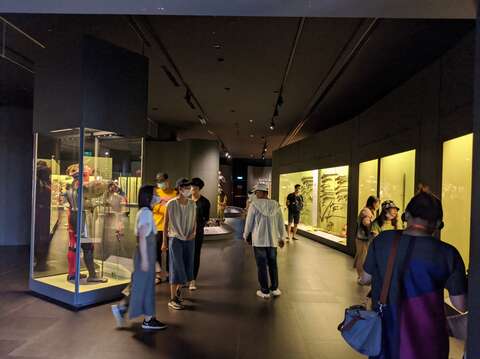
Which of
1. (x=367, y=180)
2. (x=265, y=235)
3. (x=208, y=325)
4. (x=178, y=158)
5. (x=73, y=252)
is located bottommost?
(x=208, y=325)

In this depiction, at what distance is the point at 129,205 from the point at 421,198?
4473 mm

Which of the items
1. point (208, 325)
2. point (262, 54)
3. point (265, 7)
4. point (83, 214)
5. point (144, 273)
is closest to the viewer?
point (265, 7)

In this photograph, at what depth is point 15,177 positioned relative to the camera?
9.43 metres

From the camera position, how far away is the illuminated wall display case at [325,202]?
10698mm

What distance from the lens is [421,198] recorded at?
1.98 meters

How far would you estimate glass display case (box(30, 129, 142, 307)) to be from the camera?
4.99 meters

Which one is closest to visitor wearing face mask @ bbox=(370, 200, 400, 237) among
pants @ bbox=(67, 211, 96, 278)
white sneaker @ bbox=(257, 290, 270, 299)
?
white sneaker @ bbox=(257, 290, 270, 299)

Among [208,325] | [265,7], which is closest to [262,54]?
[265,7]

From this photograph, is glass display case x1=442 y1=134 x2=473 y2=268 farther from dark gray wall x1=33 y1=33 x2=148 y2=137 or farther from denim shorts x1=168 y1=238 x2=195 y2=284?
dark gray wall x1=33 y1=33 x2=148 y2=137

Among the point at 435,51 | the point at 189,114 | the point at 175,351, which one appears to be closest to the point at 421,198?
the point at 175,351

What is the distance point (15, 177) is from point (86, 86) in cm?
600

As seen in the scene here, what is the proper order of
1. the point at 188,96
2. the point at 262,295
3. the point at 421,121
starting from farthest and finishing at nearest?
the point at 188,96, the point at 421,121, the point at 262,295

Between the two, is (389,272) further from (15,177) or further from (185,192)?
(15,177)

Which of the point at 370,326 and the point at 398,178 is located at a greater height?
the point at 398,178
